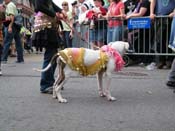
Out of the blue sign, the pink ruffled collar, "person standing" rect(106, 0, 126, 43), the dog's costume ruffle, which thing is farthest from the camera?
"person standing" rect(106, 0, 126, 43)

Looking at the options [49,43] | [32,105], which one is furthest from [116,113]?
[49,43]

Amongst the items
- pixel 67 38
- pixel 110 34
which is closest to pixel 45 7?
pixel 110 34

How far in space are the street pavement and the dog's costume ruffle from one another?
1.66ft

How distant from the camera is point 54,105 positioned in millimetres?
7070

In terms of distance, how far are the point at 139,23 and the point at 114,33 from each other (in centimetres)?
71

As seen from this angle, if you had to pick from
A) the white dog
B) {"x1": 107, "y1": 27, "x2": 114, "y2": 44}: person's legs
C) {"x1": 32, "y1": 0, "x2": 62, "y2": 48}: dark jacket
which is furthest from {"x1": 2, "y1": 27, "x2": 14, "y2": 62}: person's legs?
the white dog

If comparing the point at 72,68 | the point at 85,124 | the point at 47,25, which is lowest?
the point at 85,124

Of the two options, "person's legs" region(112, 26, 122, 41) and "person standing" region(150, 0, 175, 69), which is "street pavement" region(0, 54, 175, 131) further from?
"person's legs" region(112, 26, 122, 41)

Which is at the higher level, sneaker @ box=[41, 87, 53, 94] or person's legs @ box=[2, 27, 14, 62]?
person's legs @ box=[2, 27, 14, 62]

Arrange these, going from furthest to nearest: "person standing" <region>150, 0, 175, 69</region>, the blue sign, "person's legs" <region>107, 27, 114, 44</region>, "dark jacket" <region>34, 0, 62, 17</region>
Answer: "person's legs" <region>107, 27, 114, 44</region>
the blue sign
"person standing" <region>150, 0, 175, 69</region>
"dark jacket" <region>34, 0, 62, 17</region>

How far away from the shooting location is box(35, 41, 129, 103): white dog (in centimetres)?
731

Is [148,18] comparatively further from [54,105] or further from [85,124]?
[85,124]

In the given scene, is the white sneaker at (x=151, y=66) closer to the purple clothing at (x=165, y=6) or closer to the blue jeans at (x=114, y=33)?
the blue jeans at (x=114, y=33)

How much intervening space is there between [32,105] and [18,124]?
1.19 metres
